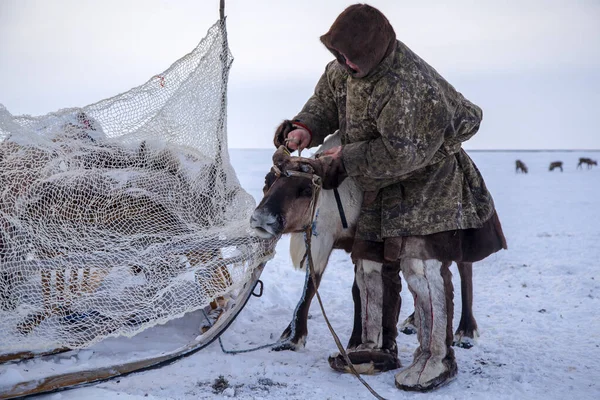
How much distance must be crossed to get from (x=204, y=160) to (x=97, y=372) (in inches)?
57.7

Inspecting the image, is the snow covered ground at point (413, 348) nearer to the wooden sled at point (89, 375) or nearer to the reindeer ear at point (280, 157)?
the wooden sled at point (89, 375)

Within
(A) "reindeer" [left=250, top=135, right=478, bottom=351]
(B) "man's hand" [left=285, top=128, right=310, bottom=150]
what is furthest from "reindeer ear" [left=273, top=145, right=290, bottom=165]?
(B) "man's hand" [left=285, top=128, right=310, bottom=150]

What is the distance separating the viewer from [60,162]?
136 inches

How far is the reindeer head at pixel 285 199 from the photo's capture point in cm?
309

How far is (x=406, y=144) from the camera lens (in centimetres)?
288

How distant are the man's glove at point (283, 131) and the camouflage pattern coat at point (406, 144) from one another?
0.06 meters

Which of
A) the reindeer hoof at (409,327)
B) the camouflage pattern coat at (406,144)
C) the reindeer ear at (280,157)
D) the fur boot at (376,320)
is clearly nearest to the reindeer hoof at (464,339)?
the reindeer hoof at (409,327)

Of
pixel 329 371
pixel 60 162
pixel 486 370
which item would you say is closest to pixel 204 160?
pixel 60 162

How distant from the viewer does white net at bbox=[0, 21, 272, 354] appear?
3162 mm

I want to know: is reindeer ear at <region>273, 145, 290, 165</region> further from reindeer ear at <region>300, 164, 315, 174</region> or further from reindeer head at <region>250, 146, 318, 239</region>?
reindeer ear at <region>300, 164, 315, 174</region>

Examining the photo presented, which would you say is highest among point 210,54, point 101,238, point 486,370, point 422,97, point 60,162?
point 210,54

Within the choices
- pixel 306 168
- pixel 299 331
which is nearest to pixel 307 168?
pixel 306 168

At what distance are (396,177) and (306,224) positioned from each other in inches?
22.3

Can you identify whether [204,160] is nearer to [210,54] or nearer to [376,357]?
[210,54]
